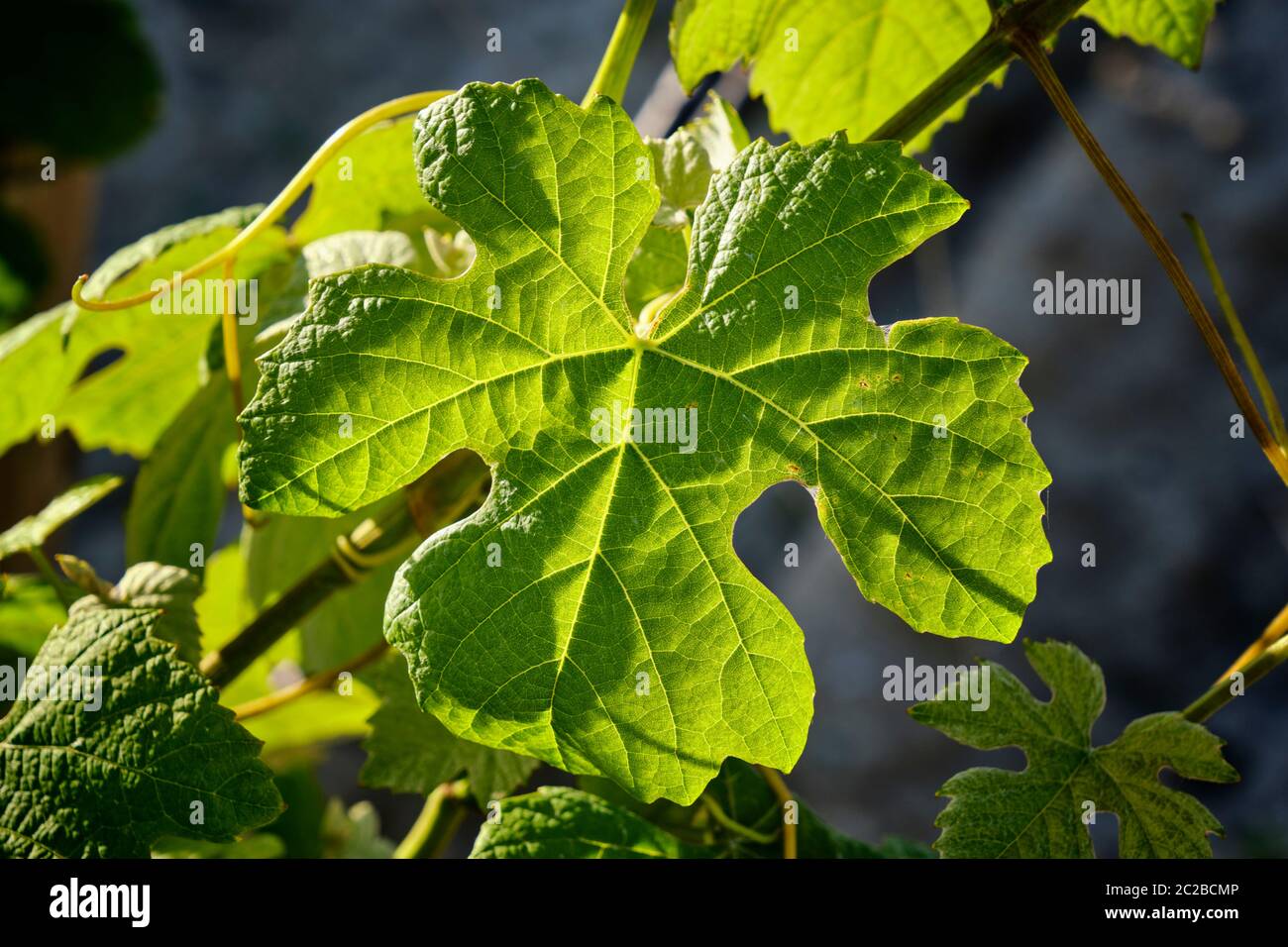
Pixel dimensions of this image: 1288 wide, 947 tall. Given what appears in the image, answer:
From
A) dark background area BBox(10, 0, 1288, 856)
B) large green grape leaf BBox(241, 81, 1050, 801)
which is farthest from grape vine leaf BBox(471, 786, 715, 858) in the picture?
dark background area BBox(10, 0, 1288, 856)

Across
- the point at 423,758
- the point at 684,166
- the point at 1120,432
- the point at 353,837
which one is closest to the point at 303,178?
the point at 684,166

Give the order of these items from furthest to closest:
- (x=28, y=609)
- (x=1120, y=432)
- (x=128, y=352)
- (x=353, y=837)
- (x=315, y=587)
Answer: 1. (x=1120, y=432)
2. (x=353, y=837)
3. (x=128, y=352)
4. (x=28, y=609)
5. (x=315, y=587)

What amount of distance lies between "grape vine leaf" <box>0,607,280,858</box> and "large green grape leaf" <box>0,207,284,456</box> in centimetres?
24

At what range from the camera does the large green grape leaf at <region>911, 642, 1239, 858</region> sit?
18.6 inches

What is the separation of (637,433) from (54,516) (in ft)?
1.23

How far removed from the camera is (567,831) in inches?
20.4

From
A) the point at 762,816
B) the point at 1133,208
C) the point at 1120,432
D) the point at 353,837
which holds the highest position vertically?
the point at 1120,432

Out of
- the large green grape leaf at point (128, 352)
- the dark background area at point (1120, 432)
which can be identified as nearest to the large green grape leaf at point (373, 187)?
the large green grape leaf at point (128, 352)

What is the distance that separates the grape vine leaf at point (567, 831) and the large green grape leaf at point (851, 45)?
1.28 feet

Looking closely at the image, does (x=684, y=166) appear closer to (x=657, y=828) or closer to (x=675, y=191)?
(x=675, y=191)

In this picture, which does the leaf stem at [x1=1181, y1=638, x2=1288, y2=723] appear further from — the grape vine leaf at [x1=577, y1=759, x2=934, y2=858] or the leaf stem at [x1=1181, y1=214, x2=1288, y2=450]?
the grape vine leaf at [x1=577, y1=759, x2=934, y2=858]

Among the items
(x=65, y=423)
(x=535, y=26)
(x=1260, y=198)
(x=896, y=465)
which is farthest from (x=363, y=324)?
(x=535, y=26)

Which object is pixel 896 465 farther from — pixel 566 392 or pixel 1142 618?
pixel 1142 618

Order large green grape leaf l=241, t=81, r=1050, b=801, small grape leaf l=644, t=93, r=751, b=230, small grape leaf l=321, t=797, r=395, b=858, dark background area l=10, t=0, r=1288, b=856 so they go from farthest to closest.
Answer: dark background area l=10, t=0, r=1288, b=856 → small grape leaf l=321, t=797, r=395, b=858 → small grape leaf l=644, t=93, r=751, b=230 → large green grape leaf l=241, t=81, r=1050, b=801
